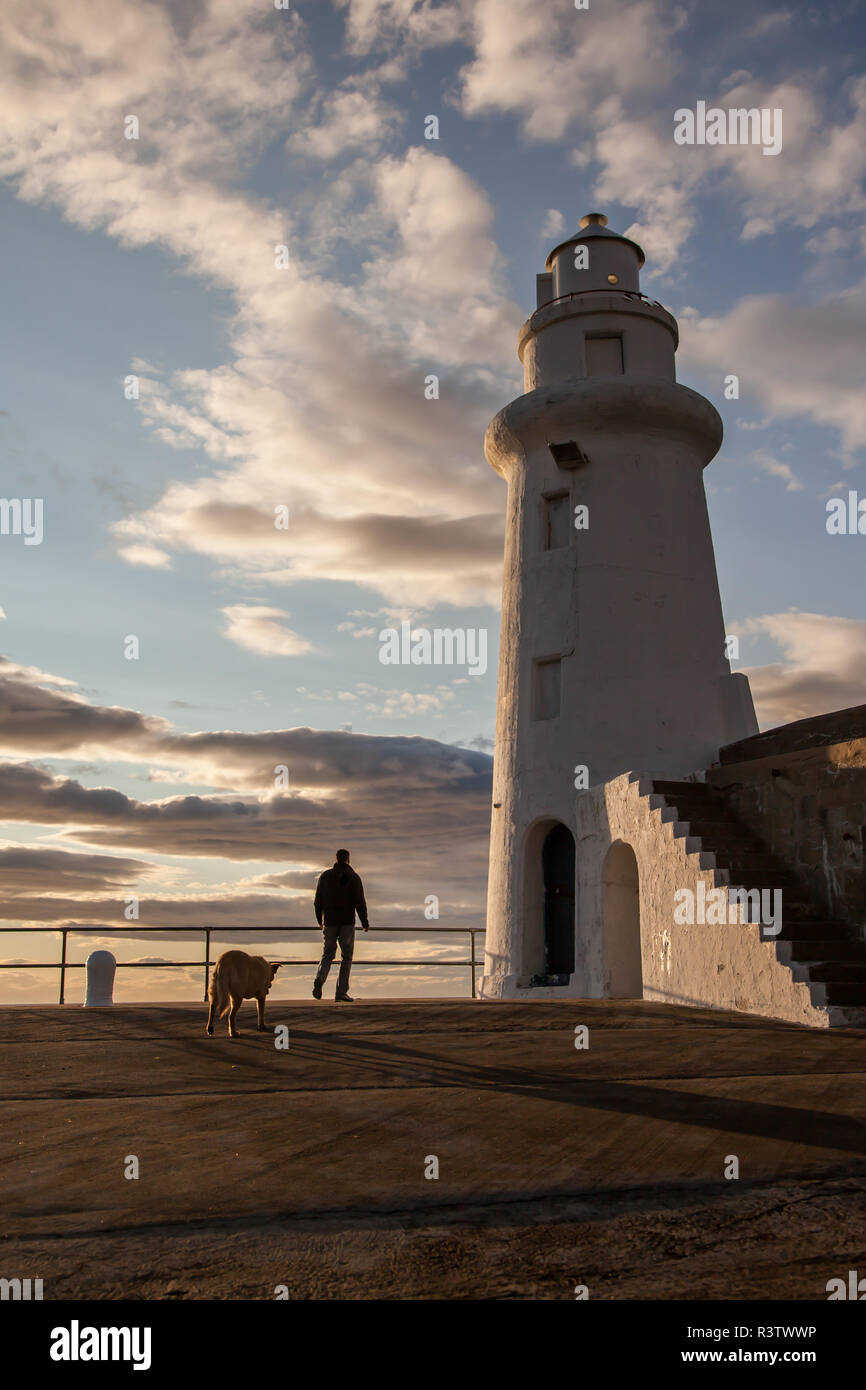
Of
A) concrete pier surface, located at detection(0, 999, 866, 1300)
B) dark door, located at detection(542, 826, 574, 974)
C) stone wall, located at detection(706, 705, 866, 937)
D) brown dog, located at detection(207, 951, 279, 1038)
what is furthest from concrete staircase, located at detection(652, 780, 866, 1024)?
brown dog, located at detection(207, 951, 279, 1038)

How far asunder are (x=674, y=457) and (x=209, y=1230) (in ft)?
60.4

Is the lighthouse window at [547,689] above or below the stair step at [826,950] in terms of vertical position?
above

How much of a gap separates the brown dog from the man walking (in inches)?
137

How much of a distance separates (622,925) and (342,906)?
16.7ft

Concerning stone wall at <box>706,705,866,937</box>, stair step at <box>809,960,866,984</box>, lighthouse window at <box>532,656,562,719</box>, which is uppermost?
lighthouse window at <box>532,656,562,719</box>

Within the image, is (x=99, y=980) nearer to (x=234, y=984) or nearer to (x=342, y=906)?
(x=342, y=906)

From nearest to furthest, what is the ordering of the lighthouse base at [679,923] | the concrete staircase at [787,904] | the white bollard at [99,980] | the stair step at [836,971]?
the concrete staircase at [787,904], the stair step at [836,971], the lighthouse base at [679,923], the white bollard at [99,980]

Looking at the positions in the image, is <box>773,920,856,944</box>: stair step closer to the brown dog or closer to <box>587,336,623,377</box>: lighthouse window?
the brown dog

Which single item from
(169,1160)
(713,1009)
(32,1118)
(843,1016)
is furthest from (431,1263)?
(713,1009)

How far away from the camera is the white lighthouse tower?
61.4 feet

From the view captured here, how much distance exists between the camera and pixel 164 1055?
28.1ft

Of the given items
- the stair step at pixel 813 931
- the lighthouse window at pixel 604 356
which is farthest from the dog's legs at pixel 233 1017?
the lighthouse window at pixel 604 356

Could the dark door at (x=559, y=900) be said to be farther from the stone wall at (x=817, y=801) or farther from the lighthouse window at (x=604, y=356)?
the lighthouse window at (x=604, y=356)

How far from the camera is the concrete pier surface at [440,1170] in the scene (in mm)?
3330
